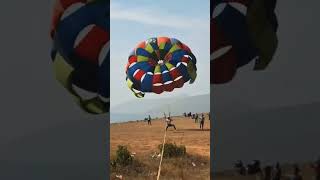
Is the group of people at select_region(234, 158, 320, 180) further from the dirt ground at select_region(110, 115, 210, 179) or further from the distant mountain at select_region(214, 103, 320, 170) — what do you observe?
the dirt ground at select_region(110, 115, 210, 179)

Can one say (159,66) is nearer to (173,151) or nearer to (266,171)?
(173,151)

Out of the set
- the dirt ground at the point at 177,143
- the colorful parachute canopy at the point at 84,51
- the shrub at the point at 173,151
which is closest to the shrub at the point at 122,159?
the dirt ground at the point at 177,143

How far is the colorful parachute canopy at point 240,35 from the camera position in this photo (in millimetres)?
10047

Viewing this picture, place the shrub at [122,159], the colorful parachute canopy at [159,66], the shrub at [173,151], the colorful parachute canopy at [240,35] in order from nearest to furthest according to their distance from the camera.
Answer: the colorful parachute canopy at [240,35], the shrub at [122,159], the colorful parachute canopy at [159,66], the shrub at [173,151]

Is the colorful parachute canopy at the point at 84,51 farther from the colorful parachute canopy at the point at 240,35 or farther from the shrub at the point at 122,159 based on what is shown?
the shrub at the point at 122,159

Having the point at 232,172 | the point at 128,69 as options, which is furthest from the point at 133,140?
the point at 232,172

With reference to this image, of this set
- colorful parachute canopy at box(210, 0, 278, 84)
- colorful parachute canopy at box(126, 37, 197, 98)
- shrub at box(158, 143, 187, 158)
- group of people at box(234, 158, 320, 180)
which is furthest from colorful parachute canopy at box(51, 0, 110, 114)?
shrub at box(158, 143, 187, 158)

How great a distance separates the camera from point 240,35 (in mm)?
10156

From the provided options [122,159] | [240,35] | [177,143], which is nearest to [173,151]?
[122,159]

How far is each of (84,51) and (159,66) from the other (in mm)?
6850

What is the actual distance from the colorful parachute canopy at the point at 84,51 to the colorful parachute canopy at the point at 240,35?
201 centimetres

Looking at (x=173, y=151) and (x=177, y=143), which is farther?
(x=177, y=143)

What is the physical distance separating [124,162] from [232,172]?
5.50m

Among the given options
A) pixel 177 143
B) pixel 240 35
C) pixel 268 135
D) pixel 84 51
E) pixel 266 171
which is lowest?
pixel 177 143
